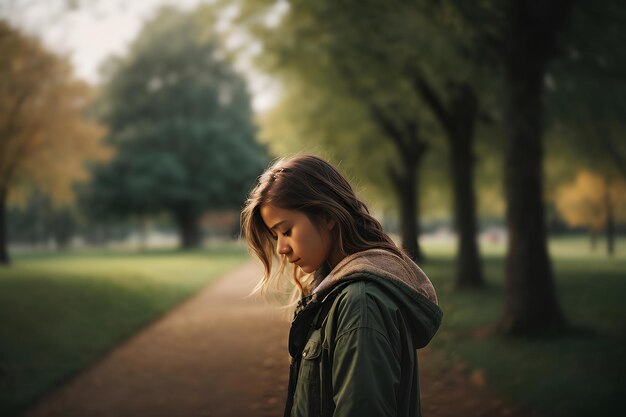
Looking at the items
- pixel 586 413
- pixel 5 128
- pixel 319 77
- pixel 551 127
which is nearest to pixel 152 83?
pixel 5 128

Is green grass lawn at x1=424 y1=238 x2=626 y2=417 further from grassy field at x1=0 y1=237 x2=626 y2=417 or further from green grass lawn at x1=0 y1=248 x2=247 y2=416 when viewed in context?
green grass lawn at x1=0 y1=248 x2=247 y2=416

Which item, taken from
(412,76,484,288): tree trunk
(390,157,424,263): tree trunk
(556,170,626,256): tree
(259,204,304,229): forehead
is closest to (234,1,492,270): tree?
(412,76,484,288): tree trunk

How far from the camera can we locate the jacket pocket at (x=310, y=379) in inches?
65.2

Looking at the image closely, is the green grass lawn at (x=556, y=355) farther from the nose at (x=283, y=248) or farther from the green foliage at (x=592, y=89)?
the nose at (x=283, y=248)

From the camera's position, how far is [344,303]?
5.08 ft

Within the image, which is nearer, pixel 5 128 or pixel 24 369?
pixel 24 369

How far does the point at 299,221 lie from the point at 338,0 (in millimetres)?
9693

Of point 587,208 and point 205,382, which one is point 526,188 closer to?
point 205,382

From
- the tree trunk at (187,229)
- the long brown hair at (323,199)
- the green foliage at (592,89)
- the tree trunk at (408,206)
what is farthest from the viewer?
the tree trunk at (187,229)

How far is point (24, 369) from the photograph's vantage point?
6.95 metres

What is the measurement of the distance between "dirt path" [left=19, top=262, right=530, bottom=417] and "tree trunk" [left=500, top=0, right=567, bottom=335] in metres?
1.63

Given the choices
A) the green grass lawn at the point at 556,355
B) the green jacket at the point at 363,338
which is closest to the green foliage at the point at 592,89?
the green grass lawn at the point at 556,355

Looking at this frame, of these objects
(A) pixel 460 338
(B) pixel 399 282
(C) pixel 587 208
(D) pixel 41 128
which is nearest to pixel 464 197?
(A) pixel 460 338

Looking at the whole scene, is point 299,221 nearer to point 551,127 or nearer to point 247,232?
point 247,232
